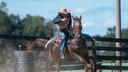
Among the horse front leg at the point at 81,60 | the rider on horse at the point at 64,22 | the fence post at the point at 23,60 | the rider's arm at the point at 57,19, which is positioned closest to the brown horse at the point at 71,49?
the horse front leg at the point at 81,60

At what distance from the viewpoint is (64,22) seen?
16.6 meters

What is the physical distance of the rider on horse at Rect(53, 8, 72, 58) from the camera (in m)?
16.6

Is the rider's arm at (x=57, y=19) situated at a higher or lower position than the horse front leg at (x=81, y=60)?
higher

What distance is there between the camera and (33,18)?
85812mm

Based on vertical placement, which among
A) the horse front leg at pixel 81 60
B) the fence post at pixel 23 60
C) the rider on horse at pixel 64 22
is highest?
the rider on horse at pixel 64 22

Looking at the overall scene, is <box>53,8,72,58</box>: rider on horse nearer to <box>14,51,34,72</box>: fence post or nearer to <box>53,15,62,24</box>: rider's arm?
<box>53,15,62,24</box>: rider's arm

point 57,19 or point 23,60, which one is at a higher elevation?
point 57,19

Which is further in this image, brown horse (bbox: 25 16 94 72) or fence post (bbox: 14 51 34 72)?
brown horse (bbox: 25 16 94 72)

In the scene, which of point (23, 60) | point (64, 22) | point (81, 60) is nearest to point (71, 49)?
point (81, 60)

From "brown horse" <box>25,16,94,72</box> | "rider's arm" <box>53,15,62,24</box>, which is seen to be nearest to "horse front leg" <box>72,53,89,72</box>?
"brown horse" <box>25,16,94,72</box>

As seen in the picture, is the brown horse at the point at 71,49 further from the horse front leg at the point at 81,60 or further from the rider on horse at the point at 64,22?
the rider on horse at the point at 64,22

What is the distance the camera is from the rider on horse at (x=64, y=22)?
16.6 m

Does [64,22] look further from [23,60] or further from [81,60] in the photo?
[23,60]

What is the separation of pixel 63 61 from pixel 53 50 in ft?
1.69
